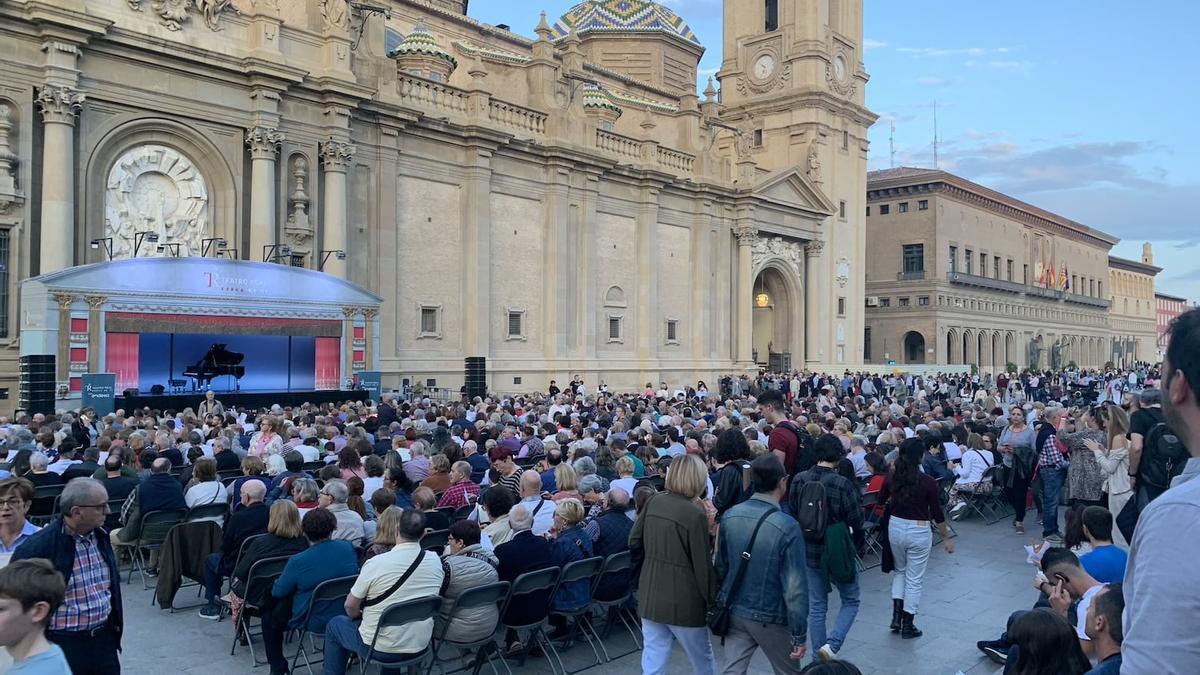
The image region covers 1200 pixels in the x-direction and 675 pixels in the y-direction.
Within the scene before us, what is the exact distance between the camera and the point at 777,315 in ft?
158

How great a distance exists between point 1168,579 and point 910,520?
6.50 meters

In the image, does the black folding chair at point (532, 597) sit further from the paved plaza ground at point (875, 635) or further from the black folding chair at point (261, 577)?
the black folding chair at point (261, 577)

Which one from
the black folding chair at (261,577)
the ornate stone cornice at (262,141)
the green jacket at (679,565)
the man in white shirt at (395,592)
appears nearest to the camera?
the green jacket at (679,565)

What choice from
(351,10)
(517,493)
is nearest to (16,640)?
(517,493)

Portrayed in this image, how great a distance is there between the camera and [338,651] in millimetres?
6500

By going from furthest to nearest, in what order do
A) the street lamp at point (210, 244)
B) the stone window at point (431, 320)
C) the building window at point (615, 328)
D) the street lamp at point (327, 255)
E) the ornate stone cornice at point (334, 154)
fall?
the building window at point (615, 328) < the stone window at point (431, 320) < the ornate stone cornice at point (334, 154) < the street lamp at point (327, 255) < the street lamp at point (210, 244)

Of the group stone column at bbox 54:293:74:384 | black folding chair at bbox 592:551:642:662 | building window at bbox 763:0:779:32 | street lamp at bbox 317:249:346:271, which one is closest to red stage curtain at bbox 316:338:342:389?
street lamp at bbox 317:249:346:271

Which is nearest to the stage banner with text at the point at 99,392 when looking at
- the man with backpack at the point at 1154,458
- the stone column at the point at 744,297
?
the man with backpack at the point at 1154,458

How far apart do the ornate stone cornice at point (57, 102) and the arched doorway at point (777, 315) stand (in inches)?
1319

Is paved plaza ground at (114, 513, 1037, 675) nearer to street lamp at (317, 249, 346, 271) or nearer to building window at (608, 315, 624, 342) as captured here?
street lamp at (317, 249, 346, 271)

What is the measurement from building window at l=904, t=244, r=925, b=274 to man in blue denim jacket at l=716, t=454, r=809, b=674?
6568 centimetres

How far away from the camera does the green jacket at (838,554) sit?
701 cm

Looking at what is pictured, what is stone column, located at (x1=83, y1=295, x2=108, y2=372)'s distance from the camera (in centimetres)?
2055

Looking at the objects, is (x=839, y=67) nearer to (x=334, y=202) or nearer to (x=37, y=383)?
(x=334, y=202)
